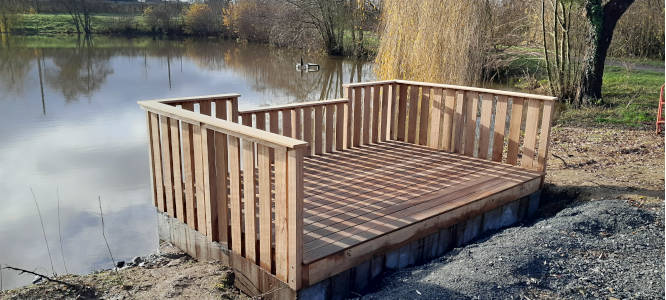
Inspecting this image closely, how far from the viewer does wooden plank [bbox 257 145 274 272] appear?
2936mm

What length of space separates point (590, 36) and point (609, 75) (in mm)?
4997

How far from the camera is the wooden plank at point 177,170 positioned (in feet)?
12.3

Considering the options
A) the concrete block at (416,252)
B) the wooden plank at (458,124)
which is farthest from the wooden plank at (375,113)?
the concrete block at (416,252)

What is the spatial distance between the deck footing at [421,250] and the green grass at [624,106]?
478 cm

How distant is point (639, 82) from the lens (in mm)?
12492

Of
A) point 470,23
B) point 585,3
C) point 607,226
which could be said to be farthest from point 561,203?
point 585,3

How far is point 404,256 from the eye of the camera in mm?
3641

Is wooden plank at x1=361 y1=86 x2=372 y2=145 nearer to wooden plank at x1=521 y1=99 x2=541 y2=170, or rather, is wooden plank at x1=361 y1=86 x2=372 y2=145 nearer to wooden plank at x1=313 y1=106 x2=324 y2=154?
wooden plank at x1=313 y1=106 x2=324 y2=154

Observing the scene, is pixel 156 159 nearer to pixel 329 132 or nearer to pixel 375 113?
pixel 329 132

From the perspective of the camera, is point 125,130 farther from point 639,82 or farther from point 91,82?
point 639,82

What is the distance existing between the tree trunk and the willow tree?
251 cm

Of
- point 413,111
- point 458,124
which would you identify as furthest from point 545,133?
point 413,111

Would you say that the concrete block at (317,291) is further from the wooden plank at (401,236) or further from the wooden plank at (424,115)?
the wooden plank at (424,115)

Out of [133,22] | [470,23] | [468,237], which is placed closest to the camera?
[468,237]
